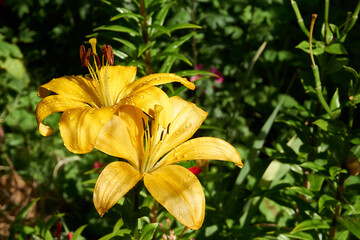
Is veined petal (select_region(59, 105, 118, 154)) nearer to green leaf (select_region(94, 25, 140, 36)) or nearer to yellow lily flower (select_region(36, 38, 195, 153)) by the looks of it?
yellow lily flower (select_region(36, 38, 195, 153))

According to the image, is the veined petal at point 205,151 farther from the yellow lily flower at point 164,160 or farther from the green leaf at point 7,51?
the green leaf at point 7,51

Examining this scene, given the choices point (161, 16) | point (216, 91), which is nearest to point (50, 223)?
point (161, 16)

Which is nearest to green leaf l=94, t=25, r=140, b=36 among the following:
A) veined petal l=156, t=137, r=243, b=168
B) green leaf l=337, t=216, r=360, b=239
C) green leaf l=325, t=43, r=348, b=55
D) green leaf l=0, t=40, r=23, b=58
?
veined petal l=156, t=137, r=243, b=168

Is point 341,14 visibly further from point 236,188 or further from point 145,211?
point 145,211

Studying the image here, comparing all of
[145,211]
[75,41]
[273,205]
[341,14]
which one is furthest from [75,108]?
[341,14]

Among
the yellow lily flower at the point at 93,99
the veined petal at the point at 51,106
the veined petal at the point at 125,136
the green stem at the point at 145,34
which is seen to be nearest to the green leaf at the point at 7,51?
the green stem at the point at 145,34

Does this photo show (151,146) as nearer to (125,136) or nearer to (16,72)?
(125,136)
